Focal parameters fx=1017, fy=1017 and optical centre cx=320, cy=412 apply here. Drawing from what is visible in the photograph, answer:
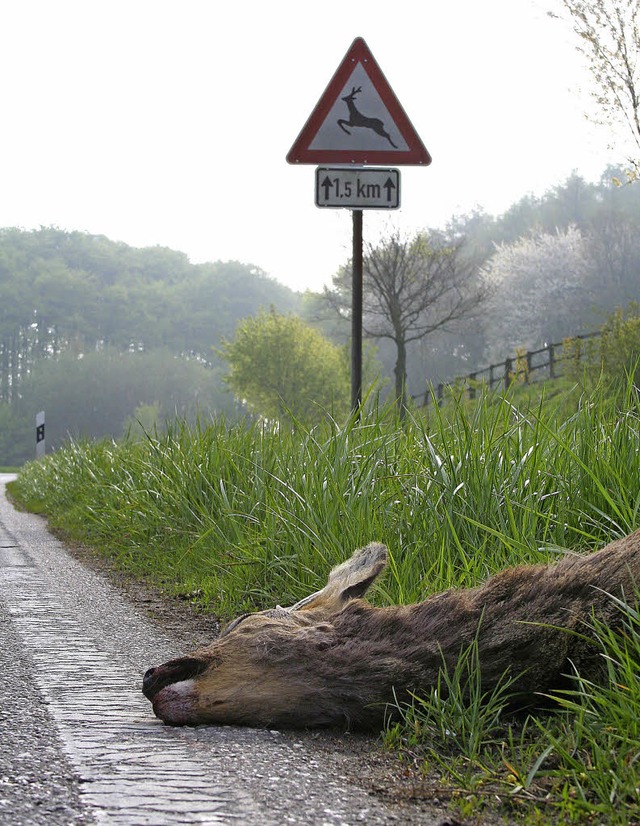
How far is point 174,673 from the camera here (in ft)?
9.25

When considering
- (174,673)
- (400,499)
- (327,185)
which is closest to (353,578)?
(174,673)

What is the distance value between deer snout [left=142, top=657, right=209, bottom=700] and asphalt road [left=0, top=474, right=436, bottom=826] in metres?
0.10

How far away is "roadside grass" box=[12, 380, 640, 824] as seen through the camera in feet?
7.48

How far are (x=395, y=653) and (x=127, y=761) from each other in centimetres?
77

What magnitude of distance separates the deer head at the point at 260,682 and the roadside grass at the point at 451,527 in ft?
0.75

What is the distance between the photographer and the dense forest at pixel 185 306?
2618 inches

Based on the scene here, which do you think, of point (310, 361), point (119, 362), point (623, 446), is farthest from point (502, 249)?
point (623, 446)

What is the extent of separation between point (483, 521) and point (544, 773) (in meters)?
2.05

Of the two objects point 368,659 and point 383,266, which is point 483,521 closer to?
point 368,659

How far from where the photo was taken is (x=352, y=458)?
5.41m

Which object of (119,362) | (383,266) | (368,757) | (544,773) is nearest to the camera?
(544,773)

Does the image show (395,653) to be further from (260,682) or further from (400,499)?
(400,499)

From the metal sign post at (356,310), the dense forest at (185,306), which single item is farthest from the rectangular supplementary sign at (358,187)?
the dense forest at (185,306)

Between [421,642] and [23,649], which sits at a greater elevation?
[421,642]
